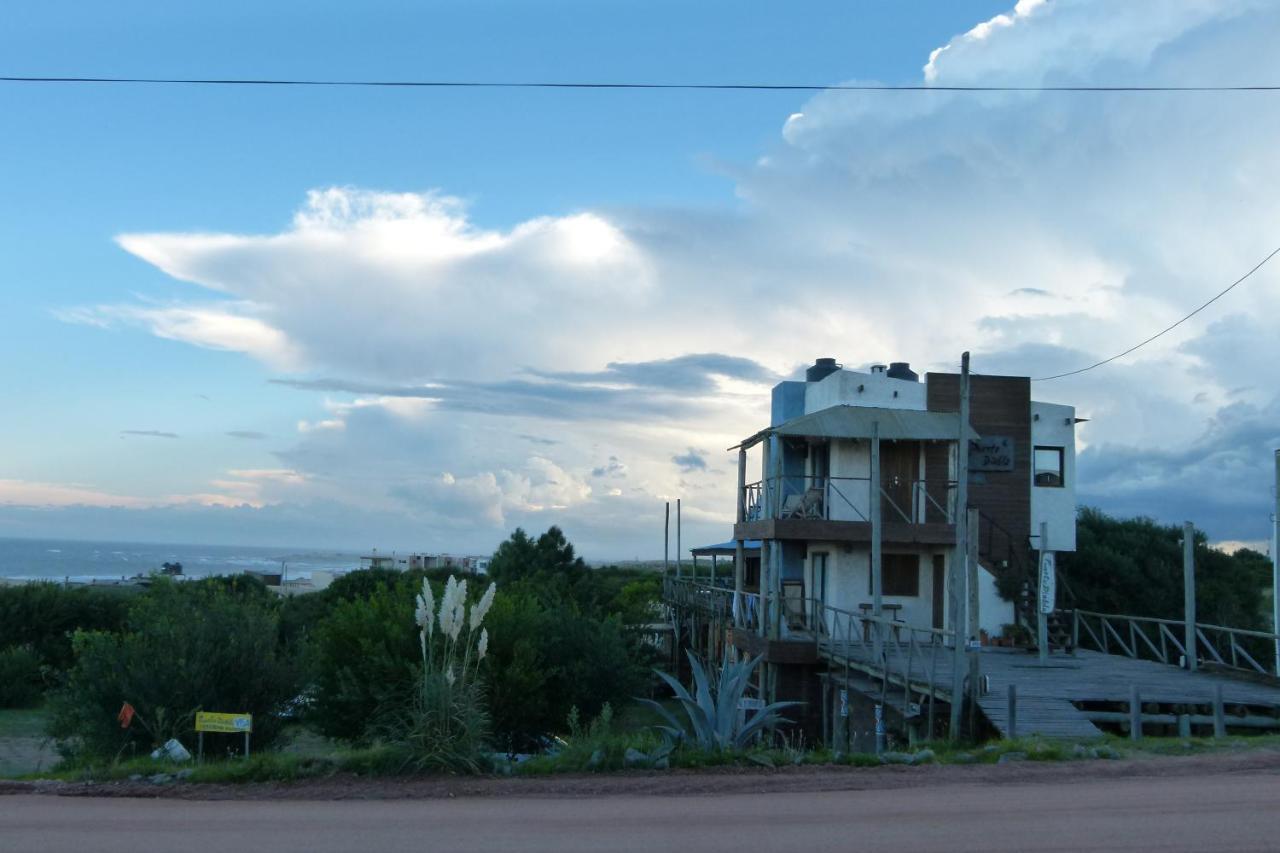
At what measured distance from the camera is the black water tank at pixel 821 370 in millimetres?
35344

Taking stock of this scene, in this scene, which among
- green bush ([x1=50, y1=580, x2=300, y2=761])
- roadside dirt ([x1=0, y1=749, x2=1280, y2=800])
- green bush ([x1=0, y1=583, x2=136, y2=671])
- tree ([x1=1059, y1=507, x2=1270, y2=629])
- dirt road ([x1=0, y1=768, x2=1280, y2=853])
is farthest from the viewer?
green bush ([x1=0, y1=583, x2=136, y2=671])

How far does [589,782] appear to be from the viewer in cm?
984

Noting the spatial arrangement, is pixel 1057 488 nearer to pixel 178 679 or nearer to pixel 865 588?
pixel 865 588

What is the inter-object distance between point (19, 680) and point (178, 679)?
81.0 ft

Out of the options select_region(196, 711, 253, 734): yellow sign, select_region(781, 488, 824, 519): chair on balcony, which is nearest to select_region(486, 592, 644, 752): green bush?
select_region(196, 711, 253, 734): yellow sign

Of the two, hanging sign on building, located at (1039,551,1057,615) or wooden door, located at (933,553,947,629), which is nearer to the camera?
hanging sign on building, located at (1039,551,1057,615)

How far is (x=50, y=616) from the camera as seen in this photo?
40281 mm

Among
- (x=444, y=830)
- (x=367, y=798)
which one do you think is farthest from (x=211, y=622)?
(x=444, y=830)

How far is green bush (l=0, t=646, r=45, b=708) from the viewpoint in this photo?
34.1m

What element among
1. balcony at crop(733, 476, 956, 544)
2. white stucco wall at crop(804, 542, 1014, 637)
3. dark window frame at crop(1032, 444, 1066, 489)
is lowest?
white stucco wall at crop(804, 542, 1014, 637)

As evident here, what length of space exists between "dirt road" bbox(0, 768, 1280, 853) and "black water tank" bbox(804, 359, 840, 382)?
1015 inches

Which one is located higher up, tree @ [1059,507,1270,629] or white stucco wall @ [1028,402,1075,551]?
white stucco wall @ [1028,402,1075,551]

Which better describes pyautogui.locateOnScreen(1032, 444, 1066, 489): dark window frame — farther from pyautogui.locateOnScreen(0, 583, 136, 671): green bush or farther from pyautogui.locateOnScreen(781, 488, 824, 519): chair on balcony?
pyautogui.locateOnScreen(0, 583, 136, 671): green bush

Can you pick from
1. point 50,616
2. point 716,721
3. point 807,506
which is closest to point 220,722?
point 716,721
